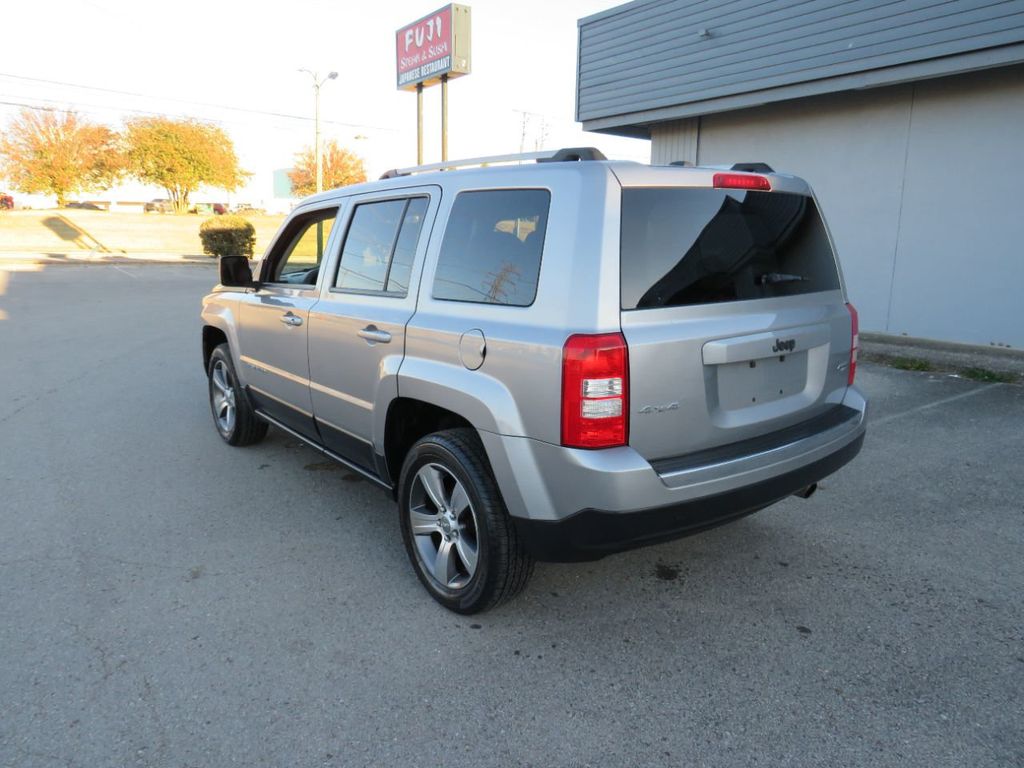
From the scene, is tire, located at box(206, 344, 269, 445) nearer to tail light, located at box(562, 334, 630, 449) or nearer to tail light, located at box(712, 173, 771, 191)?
tail light, located at box(562, 334, 630, 449)

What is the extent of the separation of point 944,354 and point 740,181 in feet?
21.9

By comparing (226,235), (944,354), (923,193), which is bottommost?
(944,354)

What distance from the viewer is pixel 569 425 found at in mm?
2584

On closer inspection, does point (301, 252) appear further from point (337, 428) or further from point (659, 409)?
point (659, 409)

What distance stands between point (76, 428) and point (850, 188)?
30.2 feet

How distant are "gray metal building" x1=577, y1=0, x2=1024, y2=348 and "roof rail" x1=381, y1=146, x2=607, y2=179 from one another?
6.61m

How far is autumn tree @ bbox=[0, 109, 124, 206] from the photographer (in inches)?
1729

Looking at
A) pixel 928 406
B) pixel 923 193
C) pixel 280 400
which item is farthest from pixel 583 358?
pixel 923 193

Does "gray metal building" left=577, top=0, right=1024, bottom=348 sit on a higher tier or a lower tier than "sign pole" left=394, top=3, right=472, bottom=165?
lower

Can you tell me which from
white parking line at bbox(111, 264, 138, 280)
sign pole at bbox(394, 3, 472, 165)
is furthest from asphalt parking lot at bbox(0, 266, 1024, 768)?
white parking line at bbox(111, 264, 138, 280)

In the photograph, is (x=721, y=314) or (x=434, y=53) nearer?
(x=721, y=314)

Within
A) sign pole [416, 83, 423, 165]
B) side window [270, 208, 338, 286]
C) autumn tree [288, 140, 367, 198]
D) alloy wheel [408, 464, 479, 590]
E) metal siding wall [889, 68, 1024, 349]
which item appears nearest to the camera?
alloy wheel [408, 464, 479, 590]

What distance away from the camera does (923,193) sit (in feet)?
28.7

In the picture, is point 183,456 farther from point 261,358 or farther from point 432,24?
point 432,24
